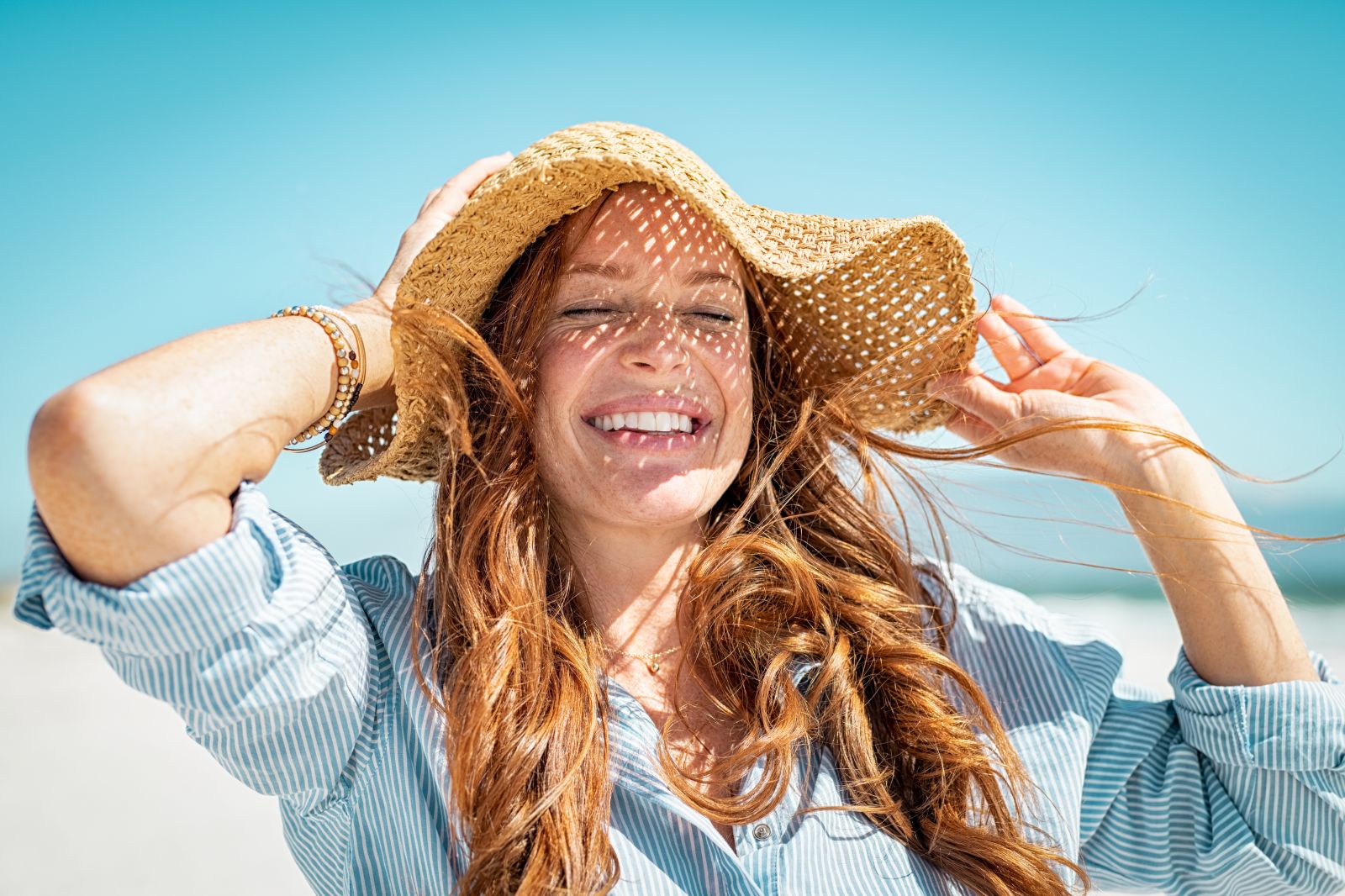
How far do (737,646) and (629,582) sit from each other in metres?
0.28

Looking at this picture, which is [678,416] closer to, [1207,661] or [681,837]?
[681,837]

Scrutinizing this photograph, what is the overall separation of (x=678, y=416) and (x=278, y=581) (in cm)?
85

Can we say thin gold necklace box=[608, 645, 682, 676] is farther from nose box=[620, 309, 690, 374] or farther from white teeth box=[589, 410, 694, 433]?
nose box=[620, 309, 690, 374]

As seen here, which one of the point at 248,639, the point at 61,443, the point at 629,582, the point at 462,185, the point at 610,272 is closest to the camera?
the point at 61,443

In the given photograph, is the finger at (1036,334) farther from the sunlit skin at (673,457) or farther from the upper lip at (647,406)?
the upper lip at (647,406)

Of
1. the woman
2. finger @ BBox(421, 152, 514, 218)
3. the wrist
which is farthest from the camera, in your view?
finger @ BBox(421, 152, 514, 218)

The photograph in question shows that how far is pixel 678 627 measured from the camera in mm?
2211

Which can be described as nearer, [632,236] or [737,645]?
[632,236]

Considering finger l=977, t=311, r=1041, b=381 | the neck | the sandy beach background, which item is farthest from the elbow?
the sandy beach background

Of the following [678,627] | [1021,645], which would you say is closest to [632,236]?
[678,627]

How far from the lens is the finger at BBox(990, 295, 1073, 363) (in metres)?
2.33

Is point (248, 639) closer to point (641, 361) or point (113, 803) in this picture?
point (641, 361)

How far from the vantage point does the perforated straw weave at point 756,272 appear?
186 cm

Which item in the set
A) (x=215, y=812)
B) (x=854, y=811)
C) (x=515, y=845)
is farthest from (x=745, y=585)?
(x=215, y=812)
